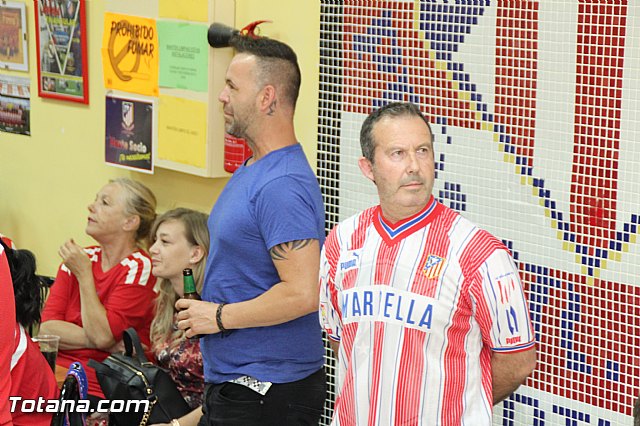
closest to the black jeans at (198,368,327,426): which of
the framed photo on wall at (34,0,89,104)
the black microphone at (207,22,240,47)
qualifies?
the black microphone at (207,22,240,47)

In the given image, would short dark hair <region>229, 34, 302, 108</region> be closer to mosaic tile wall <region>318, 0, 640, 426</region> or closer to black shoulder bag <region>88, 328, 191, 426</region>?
mosaic tile wall <region>318, 0, 640, 426</region>

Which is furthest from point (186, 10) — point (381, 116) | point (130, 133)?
point (381, 116)

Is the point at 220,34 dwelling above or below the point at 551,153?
above

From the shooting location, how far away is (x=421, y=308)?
250 cm

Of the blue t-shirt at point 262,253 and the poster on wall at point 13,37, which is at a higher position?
the poster on wall at point 13,37

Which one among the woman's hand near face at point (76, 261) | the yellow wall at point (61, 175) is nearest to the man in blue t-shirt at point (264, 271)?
the yellow wall at point (61, 175)

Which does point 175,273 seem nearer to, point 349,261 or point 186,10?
point 186,10

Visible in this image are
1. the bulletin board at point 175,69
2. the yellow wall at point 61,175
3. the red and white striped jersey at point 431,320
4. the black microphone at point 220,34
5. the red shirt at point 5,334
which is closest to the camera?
the red and white striped jersey at point 431,320

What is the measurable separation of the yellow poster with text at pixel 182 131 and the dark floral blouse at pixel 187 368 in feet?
2.61

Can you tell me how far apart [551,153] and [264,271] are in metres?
0.85

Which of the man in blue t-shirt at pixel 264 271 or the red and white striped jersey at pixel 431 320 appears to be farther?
the man in blue t-shirt at pixel 264 271

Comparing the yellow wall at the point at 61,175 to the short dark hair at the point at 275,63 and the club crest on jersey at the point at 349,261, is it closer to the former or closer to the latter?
the short dark hair at the point at 275,63

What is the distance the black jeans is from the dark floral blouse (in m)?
0.66

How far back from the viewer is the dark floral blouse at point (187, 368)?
12.9ft
